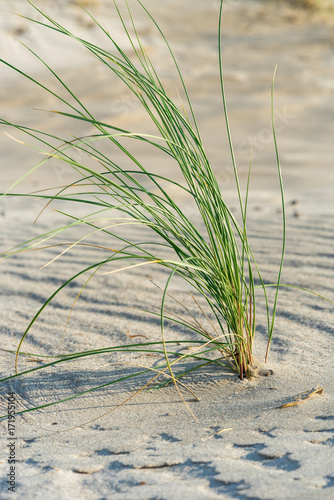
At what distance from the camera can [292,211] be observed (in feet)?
13.4

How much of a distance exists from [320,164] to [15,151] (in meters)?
3.40

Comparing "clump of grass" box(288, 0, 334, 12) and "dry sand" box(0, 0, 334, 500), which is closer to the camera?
"dry sand" box(0, 0, 334, 500)

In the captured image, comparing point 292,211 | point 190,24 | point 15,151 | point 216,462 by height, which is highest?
point 190,24

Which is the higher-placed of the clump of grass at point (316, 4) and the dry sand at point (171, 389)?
the clump of grass at point (316, 4)

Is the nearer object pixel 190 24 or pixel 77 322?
pixel 77 322

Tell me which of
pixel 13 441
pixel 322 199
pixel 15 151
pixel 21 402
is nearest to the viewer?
pixel 13 441

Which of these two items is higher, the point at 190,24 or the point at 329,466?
the point at 190,24

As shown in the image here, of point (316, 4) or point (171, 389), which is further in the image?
point (316, 4)

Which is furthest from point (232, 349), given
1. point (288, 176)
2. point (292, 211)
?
point (288, 176)

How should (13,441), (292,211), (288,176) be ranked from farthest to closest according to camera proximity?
(288,176) → (292,211) → (13,441)

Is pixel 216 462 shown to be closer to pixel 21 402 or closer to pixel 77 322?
pixel 21 402

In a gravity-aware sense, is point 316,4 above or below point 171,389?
above

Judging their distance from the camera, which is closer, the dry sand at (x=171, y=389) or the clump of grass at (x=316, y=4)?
the dry sand at (x=171, y=389)

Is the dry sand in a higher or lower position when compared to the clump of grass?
lower
